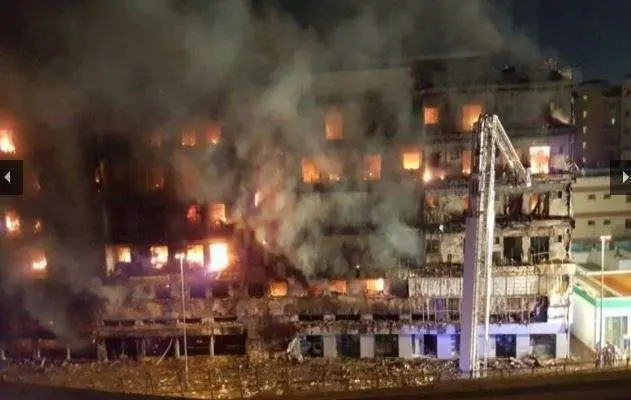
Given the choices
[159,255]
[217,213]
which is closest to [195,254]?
[159,255]

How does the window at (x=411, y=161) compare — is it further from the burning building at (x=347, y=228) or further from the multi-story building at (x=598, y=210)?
the multi-story building at (x=598, y=210)

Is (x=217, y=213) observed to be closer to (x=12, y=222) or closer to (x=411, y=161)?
(x=411, y=161)

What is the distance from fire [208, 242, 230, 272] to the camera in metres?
26.5

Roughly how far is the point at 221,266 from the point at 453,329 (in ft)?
33.5

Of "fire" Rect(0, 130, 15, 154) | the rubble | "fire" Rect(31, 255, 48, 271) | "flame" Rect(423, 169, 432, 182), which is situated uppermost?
"fire" Rect(0, 130, 15, 154)

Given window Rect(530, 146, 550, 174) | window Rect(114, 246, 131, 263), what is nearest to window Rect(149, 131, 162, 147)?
window Rect(114, 246, 131, 263)

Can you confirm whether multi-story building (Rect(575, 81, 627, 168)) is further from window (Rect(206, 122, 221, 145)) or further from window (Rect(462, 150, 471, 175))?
window (Rect(206, 122, 221, 145))

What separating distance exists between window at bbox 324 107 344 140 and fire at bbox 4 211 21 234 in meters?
14.9

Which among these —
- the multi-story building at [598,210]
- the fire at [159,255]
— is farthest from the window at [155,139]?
the multi-story building at [598,210]

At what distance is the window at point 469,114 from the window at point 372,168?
3823mm

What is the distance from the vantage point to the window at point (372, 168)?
25.8 metres

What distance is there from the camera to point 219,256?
26625mm

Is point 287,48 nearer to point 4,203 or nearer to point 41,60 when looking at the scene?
point 41,60

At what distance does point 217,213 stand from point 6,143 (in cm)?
1037
